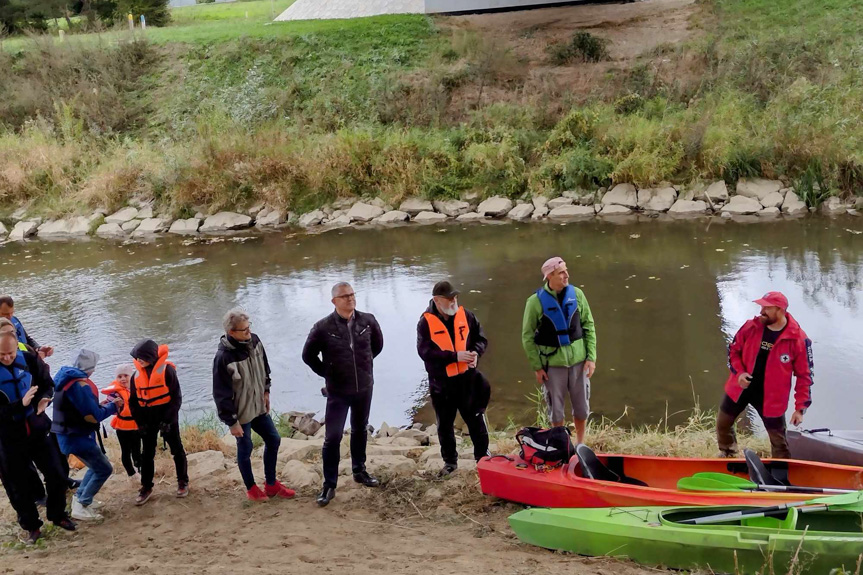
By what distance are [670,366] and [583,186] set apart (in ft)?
31.8

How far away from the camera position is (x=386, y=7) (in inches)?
1142

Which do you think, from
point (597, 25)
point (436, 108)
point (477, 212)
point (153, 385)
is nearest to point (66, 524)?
point (153, 385)

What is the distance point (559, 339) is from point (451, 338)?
88 centimetres

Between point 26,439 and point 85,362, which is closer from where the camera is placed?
point 26,439

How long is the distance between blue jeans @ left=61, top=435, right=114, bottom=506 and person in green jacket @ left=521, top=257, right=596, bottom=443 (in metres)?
3.29

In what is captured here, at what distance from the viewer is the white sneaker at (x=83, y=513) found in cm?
525

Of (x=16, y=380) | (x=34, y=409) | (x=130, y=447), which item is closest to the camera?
(x=16, y=380)

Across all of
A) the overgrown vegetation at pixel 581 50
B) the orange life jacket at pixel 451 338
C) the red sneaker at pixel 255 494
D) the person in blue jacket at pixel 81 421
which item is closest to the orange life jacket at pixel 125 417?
the person in blue jacket at pixel 81 421

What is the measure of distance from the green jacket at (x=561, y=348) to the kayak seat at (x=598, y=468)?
2.71ft

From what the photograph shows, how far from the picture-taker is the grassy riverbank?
55.6 ft

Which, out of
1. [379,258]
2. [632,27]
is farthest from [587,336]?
[632,27]

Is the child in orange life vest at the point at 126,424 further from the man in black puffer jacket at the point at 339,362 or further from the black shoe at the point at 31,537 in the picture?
the man in black puffer jacket at the point at 339,362

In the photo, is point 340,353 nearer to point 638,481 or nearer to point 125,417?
point 125,417

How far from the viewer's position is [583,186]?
1736 centimetres
